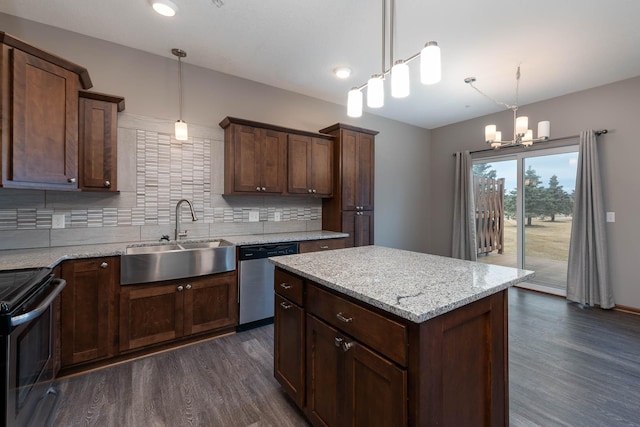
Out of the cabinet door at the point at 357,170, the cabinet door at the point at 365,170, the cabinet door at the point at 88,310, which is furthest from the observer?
the cabinet door at the point at 365,170

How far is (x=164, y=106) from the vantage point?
2.93 m

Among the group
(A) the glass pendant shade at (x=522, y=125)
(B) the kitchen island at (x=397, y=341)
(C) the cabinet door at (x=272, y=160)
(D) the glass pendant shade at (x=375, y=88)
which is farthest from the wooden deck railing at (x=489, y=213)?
(D) the glass pendant shade at (x=375, y=88)

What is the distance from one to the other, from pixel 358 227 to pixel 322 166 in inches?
38.8

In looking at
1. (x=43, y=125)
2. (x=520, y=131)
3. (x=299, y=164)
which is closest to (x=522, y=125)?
(x=520, y=131)

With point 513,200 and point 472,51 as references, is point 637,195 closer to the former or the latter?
point 513,200

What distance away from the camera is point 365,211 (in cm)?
395

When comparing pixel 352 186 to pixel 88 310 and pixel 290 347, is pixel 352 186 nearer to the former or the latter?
pixel 290 347

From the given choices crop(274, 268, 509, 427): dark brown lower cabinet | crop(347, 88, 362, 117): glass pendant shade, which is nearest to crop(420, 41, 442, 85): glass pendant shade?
crop(347, 88, 362, 117): glass pendant shade

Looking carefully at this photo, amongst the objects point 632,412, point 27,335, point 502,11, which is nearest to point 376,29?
point 502,11

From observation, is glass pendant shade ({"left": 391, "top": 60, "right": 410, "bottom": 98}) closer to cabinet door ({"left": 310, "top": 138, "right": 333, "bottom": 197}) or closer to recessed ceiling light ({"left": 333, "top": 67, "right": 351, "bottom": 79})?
recessed ceiling light ({"left": 333, "top": 67, "right": 351, "bottom": 79})

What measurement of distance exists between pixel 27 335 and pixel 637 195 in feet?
18.6

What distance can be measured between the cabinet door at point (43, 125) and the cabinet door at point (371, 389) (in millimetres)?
2445

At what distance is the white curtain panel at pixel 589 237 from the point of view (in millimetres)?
3453

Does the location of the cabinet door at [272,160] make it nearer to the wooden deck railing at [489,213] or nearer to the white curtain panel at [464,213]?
the white curtain panel at [464,213]
